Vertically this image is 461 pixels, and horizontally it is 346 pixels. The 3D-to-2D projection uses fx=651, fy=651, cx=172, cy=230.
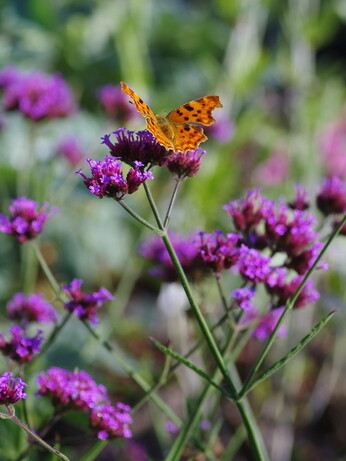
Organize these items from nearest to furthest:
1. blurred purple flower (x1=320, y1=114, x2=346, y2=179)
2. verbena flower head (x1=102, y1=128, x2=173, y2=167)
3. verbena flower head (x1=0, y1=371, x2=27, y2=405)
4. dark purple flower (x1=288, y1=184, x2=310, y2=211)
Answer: verbena flower head (x1=0, y1=371, x2=27, y2=405) → verbena flower head (x1=102, y1=128, x2=173, y2=167) → dark purple flower (x1=288, y1=184, x2=310, y2=211) → blurred purple flower (x1=320, y1=114, x2=346, y2=179)

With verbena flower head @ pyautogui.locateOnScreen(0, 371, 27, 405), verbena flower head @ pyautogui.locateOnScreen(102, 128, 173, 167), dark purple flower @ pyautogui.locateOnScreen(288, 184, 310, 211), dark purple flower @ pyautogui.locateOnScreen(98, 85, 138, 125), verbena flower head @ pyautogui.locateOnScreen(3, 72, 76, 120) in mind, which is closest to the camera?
verbena flower head @ pyautogui.locateOnScreen(0, 371, 27, 405)

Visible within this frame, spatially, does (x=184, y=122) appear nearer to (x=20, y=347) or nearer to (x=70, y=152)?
(x=20, y=347)

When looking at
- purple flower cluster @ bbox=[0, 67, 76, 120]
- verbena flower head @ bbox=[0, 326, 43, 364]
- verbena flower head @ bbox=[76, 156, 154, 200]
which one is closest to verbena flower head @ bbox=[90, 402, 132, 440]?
verbena flower head @ bbox=[0, 326, 43, 364]

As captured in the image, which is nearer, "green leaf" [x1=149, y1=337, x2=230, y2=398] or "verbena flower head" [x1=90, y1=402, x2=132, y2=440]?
"green leaf" [x1=149, y1=337, x2=230, y2=398]

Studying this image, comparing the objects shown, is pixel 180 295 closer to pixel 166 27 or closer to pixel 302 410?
pixel 302 410

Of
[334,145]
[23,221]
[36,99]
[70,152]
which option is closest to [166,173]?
[334,145]

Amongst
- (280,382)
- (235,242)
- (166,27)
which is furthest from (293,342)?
(166,27)

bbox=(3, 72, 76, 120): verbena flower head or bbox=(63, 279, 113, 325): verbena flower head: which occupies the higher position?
bbox=(3, 72, 76, 120): verbena flower head

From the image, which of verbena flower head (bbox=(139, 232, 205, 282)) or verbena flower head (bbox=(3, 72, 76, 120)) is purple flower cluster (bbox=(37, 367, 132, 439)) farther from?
verbena flower head (bbox=(3, 72, 76, 120))
